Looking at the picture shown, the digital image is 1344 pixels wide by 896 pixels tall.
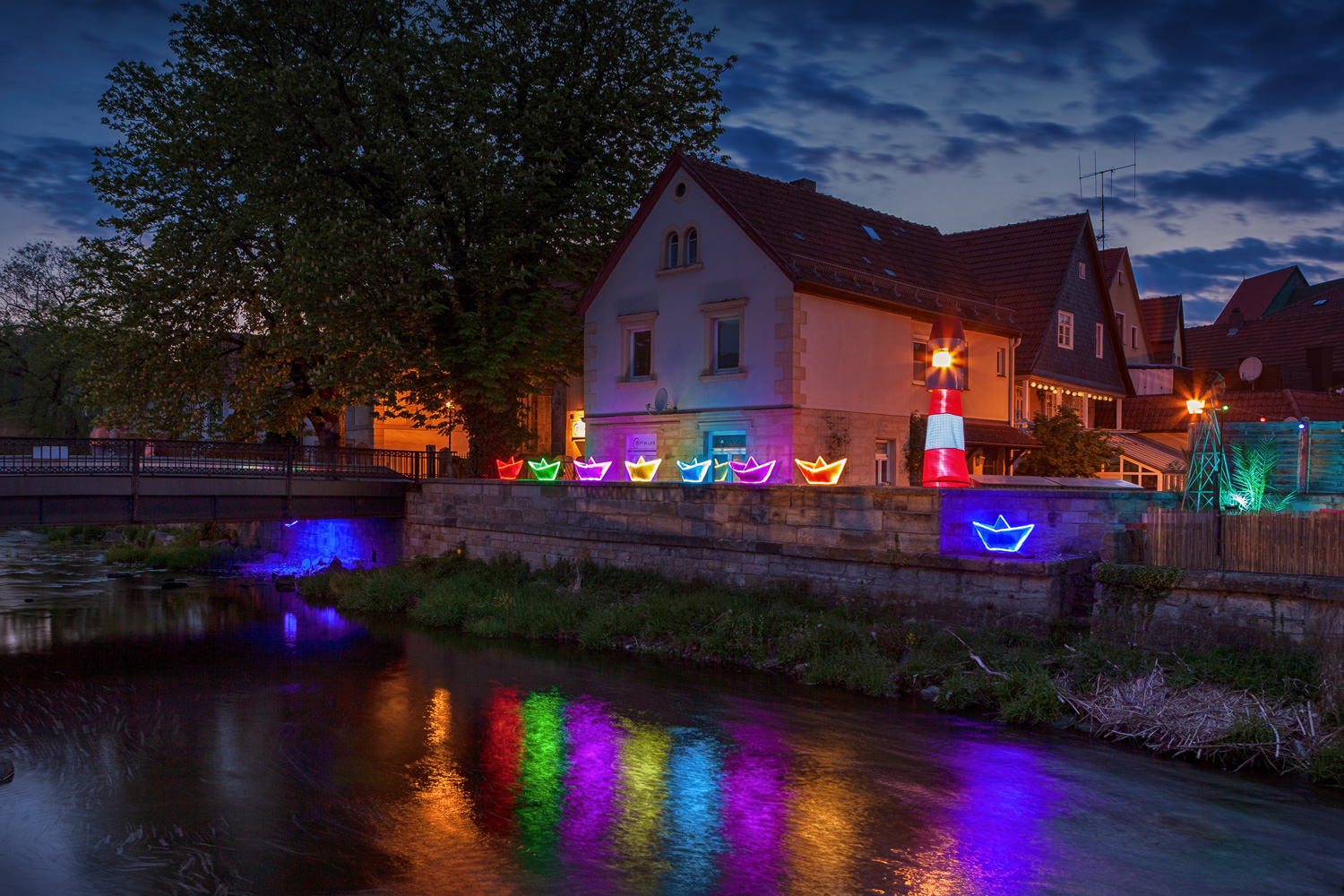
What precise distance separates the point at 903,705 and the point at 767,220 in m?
14.6

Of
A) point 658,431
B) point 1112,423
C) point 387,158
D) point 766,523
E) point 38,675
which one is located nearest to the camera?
point 38,675

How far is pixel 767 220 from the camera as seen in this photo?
24.8 meters

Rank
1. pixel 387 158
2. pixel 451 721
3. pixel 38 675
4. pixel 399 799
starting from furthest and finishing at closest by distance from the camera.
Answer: pixel 387 158 < pixel 38 675 < pixel 451 721 < pixel 399 799

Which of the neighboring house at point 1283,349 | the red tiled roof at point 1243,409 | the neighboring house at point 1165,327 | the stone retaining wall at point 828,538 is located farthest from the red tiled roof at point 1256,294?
the stone retaining wall at point 828,538

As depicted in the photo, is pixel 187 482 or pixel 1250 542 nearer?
pixel 1250 542

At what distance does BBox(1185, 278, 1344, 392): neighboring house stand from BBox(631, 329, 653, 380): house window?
25.1 metres

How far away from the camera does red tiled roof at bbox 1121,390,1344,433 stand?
3234 centimetres

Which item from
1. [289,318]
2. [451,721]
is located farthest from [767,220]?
[451,721]

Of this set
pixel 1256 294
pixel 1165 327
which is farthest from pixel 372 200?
pixel 1256 294

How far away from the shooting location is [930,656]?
1408cm

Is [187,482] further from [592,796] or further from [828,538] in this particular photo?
[592,796]

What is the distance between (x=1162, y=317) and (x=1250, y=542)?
3127cm

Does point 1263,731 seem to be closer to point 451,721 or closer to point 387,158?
point 451,721

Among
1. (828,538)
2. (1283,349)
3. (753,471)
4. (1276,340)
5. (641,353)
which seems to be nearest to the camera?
(828,538)
